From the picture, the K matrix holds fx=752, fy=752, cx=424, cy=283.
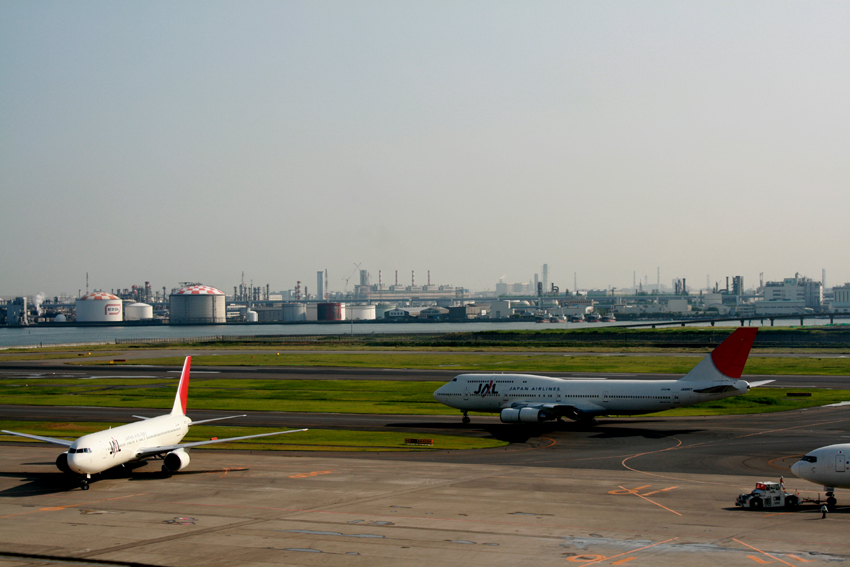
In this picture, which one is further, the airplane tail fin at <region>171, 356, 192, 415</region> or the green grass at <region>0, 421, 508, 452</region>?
the green grass at <region>0, 421, 508, 452</region>

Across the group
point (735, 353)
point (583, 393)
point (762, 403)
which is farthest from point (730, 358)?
point (762, 403)

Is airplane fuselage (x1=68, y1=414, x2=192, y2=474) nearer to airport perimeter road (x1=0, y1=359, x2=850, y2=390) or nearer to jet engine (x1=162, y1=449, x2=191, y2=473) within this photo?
jet engine (x1=162, y1=449, x2=191, y2=473)

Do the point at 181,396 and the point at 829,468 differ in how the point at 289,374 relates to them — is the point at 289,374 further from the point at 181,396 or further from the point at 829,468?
the point at 829,468

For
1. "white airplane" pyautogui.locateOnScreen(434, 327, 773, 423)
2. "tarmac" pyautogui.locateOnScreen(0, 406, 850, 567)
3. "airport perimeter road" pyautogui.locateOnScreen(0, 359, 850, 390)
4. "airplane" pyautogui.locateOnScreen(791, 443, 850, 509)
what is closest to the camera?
"tarmac" pyautogui.locateOnScreen(0, 406, 850, 567)

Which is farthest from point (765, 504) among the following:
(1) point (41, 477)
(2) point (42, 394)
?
(2) point (42, 394)

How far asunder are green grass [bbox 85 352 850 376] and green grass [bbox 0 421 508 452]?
54.8 meters

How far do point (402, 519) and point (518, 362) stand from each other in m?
97.6

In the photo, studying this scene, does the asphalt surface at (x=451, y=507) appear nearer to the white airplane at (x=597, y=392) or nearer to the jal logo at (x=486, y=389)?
the white airplane at (x=597, y=392)

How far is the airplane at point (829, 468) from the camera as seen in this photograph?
37000mm

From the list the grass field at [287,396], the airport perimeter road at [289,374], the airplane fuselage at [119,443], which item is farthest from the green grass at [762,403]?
the airplane fuselage at [119,443]

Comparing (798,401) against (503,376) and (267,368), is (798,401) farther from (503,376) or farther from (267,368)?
(267,368)

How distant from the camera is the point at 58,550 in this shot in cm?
Answer: 3188

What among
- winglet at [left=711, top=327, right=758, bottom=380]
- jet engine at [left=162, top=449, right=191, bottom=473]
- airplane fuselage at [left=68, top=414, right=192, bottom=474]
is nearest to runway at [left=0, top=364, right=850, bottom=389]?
winglet at [left=711, top=327, right=758, bottom=380]

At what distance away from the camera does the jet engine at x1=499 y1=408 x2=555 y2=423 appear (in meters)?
66.8
